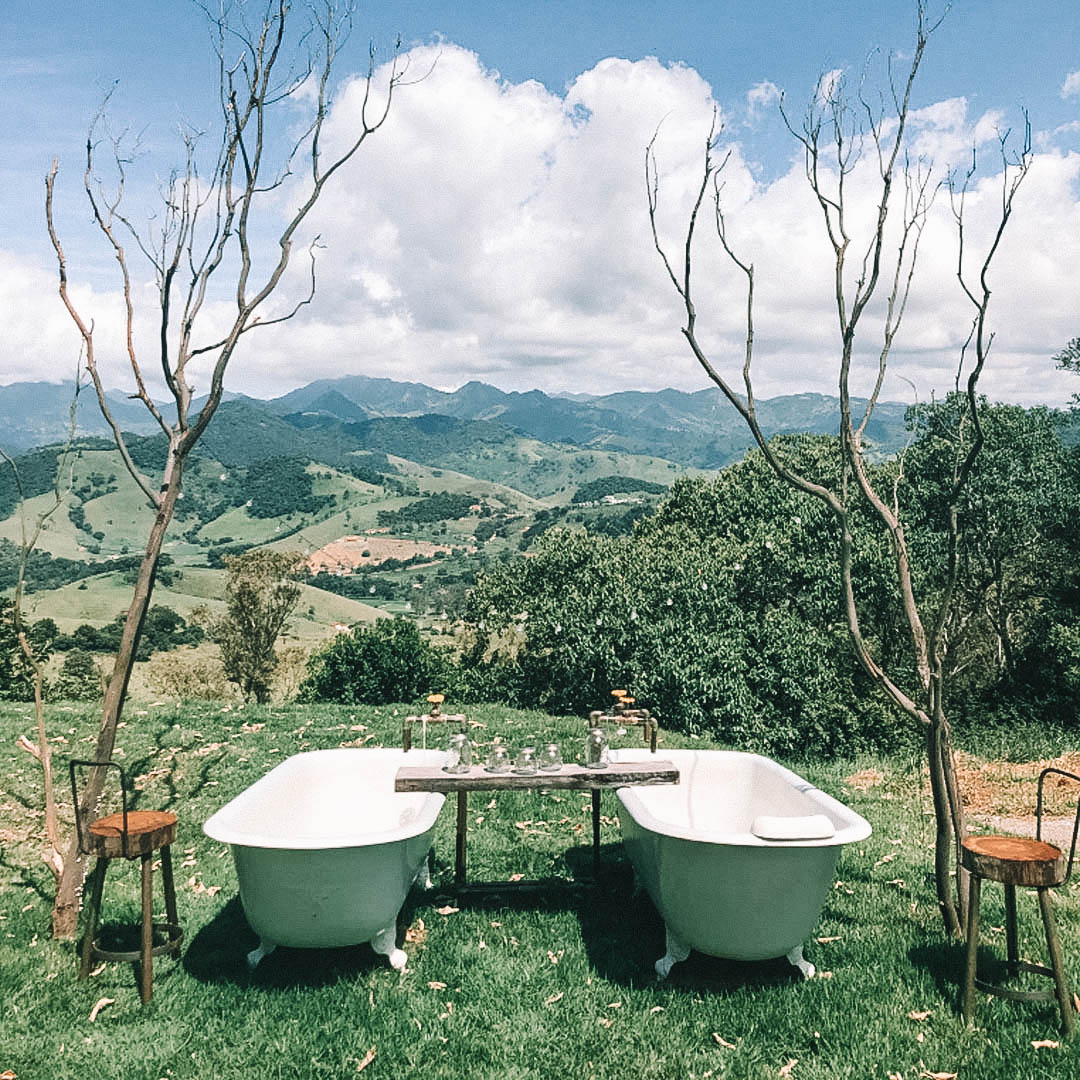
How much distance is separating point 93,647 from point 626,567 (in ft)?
100

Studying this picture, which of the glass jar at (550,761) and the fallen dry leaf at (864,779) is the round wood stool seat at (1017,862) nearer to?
the glass jar at (550,761)

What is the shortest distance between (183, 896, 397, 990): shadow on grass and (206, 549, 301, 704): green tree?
1012cm

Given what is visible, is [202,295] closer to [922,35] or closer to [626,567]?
[922,35]

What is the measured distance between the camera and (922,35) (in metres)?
3.95

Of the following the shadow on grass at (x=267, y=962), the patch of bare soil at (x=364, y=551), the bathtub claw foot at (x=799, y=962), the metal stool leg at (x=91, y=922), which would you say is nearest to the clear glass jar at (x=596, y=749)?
the bathtub claw foot at (x=799, y=962)

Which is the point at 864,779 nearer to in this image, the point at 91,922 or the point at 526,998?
the point at 526,998

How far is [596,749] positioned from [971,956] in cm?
192

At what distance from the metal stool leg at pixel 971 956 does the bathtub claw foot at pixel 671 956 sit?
1113mm

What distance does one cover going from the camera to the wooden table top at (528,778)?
4.32 meters

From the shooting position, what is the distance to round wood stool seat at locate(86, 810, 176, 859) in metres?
3.57

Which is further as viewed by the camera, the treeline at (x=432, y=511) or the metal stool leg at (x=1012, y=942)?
the treeline at (x=432, y=511)

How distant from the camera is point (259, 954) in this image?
3891 mm

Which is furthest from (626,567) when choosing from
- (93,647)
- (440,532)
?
(440,532)

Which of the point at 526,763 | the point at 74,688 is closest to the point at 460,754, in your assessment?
the point at 526,763
